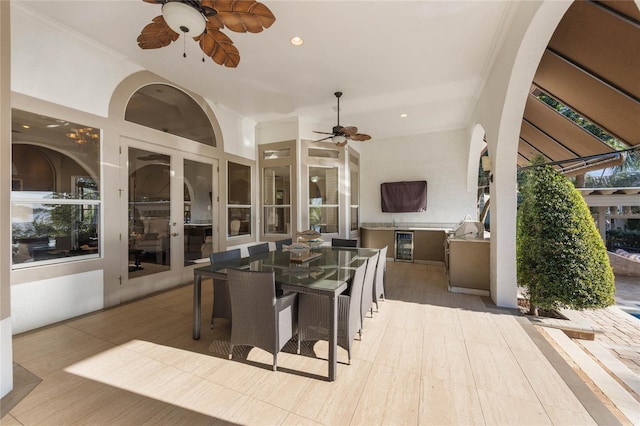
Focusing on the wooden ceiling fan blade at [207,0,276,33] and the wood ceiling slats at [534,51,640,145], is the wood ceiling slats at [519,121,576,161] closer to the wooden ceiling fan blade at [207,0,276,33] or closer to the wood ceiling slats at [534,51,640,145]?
the wood ceiling slats at [534,51,640,145]

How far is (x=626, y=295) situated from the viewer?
5.25 metres

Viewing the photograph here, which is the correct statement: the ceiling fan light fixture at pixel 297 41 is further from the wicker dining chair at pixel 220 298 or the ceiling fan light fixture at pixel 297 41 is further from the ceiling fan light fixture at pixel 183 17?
the wicker dining chair at pixel 220 298

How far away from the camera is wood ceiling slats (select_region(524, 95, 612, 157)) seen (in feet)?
12.0

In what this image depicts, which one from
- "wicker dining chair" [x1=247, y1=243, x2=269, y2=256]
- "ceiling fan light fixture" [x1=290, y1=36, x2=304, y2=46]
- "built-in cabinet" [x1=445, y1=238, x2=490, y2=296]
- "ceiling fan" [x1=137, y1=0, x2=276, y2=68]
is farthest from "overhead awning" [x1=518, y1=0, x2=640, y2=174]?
"wicker dining chair" [x1=247, y1=243, x2=269, y2=256]

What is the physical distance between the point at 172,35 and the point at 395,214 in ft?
20.2

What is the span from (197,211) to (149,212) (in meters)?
0.81

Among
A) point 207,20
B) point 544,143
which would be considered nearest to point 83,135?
point 207,20

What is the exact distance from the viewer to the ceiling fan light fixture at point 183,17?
5.52ft

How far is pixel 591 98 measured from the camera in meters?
2.94

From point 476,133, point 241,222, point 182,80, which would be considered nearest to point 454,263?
point 476,133

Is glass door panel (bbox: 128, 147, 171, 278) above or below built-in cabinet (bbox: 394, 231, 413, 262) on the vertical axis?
above

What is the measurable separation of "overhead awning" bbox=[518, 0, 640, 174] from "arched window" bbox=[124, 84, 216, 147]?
505 centimetres

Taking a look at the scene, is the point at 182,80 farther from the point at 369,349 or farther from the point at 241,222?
the point at 369,349

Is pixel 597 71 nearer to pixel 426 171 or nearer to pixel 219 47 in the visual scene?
pixel 219 47
